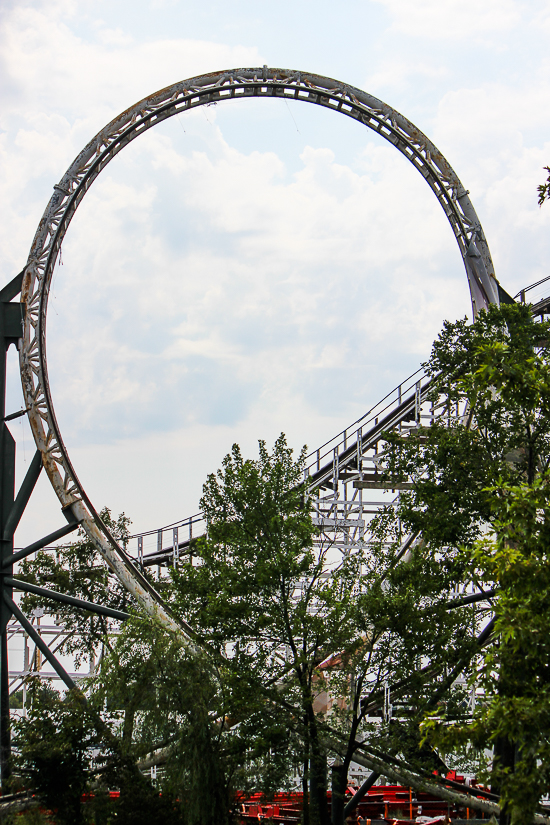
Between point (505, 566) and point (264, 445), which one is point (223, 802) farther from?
point (505, 566)

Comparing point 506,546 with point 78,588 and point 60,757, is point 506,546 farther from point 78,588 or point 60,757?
point 78,588

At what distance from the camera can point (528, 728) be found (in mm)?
7605

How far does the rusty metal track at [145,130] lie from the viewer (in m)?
18.5

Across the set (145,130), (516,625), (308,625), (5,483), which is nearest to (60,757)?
(308,625)

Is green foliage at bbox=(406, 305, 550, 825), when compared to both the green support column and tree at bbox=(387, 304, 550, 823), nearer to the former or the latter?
tree at bbox=(387, 304, 550, 823)

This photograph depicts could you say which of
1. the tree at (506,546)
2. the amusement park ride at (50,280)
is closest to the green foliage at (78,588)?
the amusement park ride at (50,280)

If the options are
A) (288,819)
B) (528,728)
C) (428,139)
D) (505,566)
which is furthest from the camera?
(428,139)

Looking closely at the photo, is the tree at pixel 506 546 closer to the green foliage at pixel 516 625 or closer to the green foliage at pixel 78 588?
the green foliage at pixel 516 625

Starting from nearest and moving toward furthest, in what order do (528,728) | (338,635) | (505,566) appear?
(528,728), (505,566), (338,635)

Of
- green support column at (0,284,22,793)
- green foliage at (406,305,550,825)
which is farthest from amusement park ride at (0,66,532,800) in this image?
green foliage at (406,305,550,825)

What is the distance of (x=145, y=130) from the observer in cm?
2025

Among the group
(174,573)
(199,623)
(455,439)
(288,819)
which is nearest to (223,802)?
(199,623)

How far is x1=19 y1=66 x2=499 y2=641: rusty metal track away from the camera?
60.8 feet

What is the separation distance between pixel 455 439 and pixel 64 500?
865 cm
